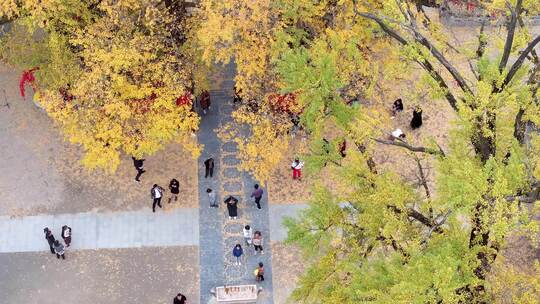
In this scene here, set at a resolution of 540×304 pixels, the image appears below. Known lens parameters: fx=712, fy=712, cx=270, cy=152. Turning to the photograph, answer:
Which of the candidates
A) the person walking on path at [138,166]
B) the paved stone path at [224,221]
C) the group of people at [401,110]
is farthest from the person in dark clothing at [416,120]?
the person walking on path at [138,166]

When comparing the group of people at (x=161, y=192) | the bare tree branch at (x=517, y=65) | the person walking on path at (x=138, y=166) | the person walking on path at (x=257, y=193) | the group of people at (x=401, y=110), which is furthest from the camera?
the group of people at (x=401, y=110)

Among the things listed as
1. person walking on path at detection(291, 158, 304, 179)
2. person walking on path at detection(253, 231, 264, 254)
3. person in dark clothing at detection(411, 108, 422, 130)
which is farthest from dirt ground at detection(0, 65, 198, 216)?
person in dark clothing at detection(411, 108, 422, 130)

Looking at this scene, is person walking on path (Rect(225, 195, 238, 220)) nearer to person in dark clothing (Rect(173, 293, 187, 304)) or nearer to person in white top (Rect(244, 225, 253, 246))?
person in white top (Rect(244, 225, 253, 246))

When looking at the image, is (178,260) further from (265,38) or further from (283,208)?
(265,38)

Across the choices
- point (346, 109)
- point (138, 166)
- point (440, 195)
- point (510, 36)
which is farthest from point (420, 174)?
point (138, 166)

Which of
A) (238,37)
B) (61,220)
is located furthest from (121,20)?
(61,220)

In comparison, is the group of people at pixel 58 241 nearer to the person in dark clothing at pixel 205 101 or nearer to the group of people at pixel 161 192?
the group of people at pixel 161 192
